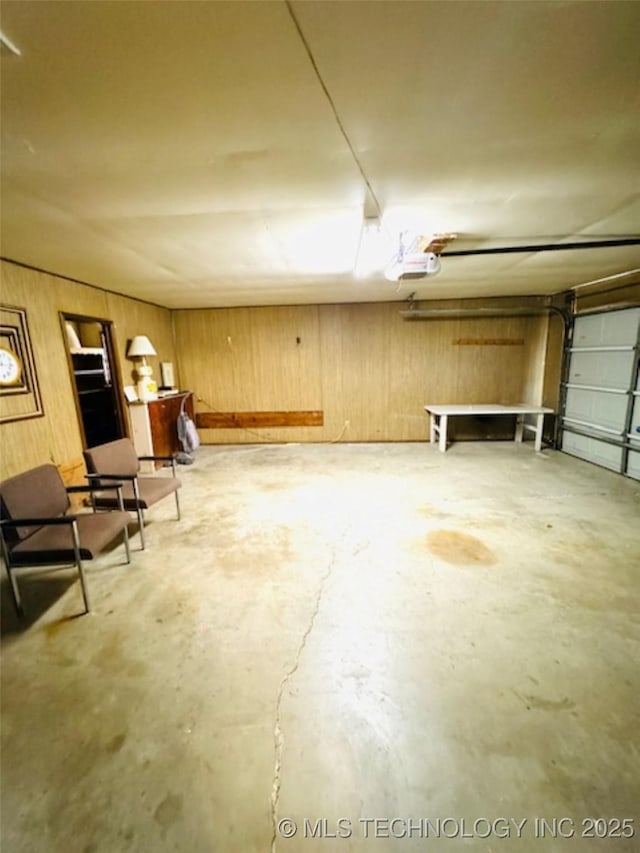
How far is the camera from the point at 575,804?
1.08 meters

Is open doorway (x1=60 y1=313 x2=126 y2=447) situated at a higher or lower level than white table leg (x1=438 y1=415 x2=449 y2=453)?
higher

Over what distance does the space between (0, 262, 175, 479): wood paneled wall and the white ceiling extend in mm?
497

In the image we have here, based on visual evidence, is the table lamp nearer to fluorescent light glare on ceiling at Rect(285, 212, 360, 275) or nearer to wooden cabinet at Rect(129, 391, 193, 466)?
wooden cabinet at Rect(129, 391, 193, 466)

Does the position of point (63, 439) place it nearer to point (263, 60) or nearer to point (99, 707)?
point (99, 707)

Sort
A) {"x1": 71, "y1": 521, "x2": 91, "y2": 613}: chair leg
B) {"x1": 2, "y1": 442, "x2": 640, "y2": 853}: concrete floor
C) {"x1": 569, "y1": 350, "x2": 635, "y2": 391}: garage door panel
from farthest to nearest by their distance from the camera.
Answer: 1. {"x1": 569, "y1": 350, "x2": 635, "y2": 391}: garage door panel
2. {"x1": 71, "y1": 521, "x2": 91, "y2": 613}: chair leg
3. {"x1": 2, "y1": 442, "x2": 640, "y2": 853}: concrete floor

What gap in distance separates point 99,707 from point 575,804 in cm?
179

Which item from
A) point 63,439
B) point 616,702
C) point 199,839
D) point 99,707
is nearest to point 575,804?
point 616,702

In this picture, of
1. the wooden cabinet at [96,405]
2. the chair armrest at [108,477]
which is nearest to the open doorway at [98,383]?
the wooden cabinet at [96,405]

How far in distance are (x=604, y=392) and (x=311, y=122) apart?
4.81 meters

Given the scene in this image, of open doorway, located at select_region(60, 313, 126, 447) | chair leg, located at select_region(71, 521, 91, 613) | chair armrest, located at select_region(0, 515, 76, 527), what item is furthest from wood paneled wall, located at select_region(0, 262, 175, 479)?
chair leg, located at select_region(71, 521, 91, 613)

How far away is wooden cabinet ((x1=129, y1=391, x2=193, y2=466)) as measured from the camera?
4496 millimetres

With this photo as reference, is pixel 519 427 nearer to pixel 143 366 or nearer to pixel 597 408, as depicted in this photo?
pixel 597 408

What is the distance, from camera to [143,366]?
15.0 ft

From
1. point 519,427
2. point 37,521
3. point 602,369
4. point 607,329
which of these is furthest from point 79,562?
point 519,427
